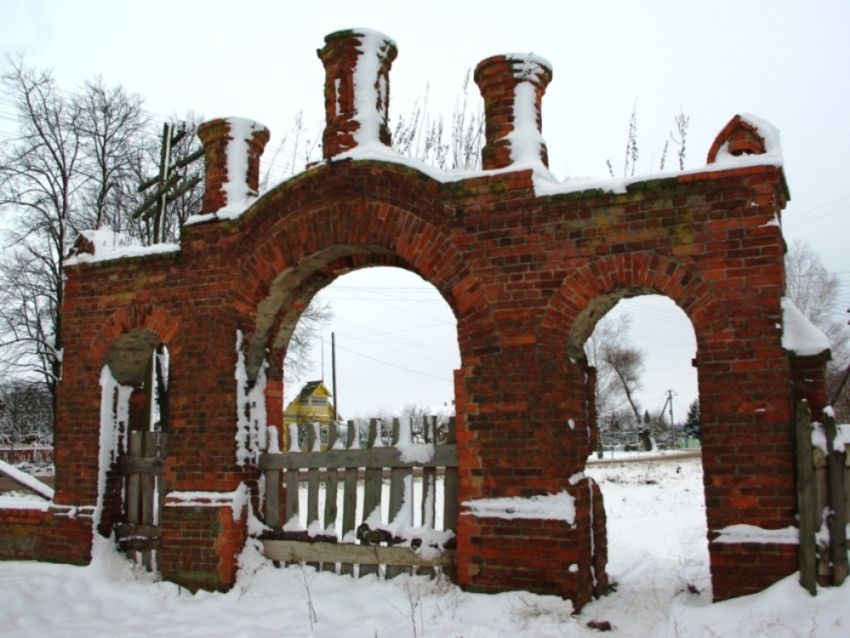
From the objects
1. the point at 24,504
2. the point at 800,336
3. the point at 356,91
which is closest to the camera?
the point at 800,336

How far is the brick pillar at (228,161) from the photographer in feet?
25.8

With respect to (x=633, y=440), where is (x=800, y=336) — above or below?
above

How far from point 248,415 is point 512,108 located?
12.8ft

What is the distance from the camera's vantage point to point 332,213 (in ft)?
23.1

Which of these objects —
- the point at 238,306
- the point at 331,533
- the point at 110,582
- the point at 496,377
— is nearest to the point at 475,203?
the point at 496,377

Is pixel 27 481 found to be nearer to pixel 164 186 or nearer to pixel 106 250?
pixel 106 250

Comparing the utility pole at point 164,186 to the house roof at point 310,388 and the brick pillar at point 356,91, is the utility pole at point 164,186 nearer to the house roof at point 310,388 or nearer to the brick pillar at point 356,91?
the brick pillar at point 356,91

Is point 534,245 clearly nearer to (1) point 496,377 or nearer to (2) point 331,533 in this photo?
(1) point 496,377

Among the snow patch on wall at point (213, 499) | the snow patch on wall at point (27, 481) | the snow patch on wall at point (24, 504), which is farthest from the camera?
the snow patch on wall at point (27, 481)

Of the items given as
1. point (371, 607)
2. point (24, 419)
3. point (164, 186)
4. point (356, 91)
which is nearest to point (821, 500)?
point (371, 607)

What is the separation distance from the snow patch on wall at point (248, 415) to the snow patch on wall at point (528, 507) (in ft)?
7.92

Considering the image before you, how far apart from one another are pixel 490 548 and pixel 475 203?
289 centimetres

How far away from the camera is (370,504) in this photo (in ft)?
22.6

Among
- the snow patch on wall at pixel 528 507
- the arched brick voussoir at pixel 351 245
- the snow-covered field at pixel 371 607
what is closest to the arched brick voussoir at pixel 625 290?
the arched brick voussoir at pixel 351 245
